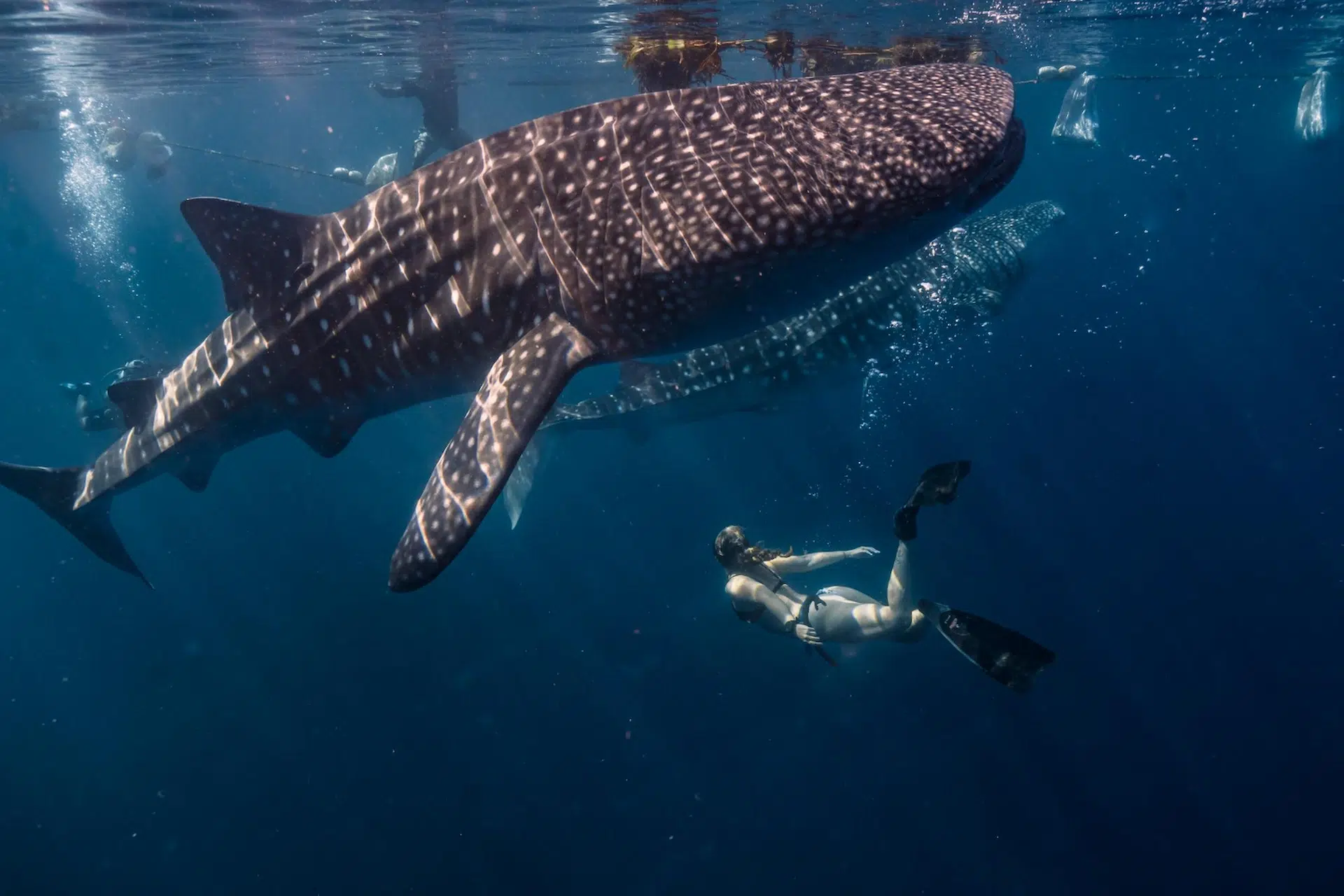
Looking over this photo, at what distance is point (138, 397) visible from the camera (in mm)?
6441

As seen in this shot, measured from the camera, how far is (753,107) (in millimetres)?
4402

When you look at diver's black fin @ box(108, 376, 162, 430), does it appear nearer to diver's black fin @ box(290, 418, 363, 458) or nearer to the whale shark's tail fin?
the whale shark's tail fin

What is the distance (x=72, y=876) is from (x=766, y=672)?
567 inches

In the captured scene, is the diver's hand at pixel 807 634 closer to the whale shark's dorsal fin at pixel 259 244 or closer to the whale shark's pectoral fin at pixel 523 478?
the whale shark's pectoral fin at pixel 523 478

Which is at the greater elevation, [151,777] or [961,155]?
[961,155]

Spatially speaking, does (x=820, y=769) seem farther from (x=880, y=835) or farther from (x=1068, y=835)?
(x=1068, y=835)

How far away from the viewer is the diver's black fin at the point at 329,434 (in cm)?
556

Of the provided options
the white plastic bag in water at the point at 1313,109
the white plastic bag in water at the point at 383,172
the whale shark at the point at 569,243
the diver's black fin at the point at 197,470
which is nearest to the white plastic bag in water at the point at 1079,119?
the white plastic bag in water at the point at 1313,109

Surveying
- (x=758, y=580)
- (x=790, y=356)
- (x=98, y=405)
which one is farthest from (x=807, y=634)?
(x=98, y=405)

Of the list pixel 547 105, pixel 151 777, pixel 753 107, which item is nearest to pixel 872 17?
pixel 753 107

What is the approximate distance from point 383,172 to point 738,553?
50.3 feet

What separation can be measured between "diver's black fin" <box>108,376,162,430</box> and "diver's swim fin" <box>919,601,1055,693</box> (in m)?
7.43

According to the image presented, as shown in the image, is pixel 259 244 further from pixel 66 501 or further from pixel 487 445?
pixel 66 501

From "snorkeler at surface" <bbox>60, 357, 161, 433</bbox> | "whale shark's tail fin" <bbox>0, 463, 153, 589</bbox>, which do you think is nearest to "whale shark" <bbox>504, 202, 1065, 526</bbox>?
"whale shark's tail fin" <bbox>0, 463, 153, 589</bbox>
